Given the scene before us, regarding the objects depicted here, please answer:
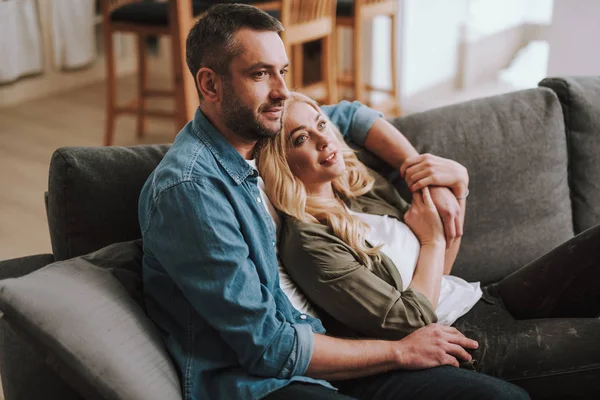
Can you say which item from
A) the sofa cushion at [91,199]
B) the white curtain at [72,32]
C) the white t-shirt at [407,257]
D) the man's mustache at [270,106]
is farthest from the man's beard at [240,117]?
the white curtain at [72,32]

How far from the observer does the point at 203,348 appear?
4.50 feet

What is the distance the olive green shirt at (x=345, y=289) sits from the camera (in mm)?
1514

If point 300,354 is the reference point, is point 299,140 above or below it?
above

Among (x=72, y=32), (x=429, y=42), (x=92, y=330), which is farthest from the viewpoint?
(x=72, y=32)

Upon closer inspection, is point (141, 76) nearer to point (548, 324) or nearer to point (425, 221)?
point (425, 221)

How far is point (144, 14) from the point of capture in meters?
3.71

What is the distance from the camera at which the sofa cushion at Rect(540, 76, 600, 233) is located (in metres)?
2.10

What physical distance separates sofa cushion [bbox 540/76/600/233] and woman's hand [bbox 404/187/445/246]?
0.56 meters

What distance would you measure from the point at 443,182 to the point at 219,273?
29.1 inches

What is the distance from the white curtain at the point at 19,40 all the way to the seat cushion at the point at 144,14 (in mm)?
1155

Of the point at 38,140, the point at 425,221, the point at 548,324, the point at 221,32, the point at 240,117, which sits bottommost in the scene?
the point at 38,140

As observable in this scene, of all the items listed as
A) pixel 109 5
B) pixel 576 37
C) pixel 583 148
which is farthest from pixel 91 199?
pixel 109 5

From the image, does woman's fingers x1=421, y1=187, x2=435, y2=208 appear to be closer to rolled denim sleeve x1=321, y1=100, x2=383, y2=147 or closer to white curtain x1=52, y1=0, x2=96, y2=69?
rolled denim sleeve x1=321, y1=100, x2=383, y2=147

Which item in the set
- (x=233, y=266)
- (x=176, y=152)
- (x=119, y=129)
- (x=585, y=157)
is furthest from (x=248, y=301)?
(x=119, y=129)
